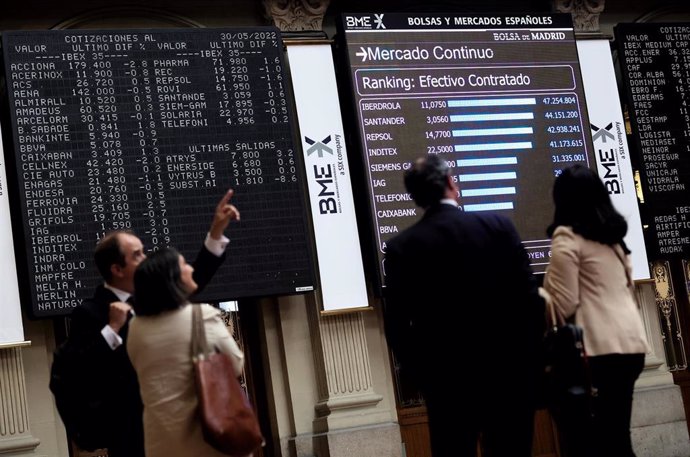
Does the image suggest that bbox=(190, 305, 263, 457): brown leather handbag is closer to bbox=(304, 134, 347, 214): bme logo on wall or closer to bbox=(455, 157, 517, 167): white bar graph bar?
bbox=(304, 134, 347, 214): bme logo on wall

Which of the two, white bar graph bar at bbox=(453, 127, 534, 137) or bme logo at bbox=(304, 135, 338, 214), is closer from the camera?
bme logo at bbox=(304, 135, 338, 214)

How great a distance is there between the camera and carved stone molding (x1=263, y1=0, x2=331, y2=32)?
9.02 meters

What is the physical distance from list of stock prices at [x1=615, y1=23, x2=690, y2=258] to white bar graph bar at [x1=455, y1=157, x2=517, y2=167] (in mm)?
1193

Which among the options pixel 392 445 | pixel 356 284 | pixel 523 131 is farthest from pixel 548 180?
pixel 392 445

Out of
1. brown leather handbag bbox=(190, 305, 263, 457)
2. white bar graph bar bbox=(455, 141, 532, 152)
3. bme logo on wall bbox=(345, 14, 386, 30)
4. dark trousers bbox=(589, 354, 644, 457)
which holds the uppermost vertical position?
bme logo on wall bbox=(345, 14, 386, 30)

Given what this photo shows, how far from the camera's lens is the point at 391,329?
173 inches

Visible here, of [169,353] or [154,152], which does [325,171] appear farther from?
[169,353]

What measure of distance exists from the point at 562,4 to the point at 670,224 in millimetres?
2065

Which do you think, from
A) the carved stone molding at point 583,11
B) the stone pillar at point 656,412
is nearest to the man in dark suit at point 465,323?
the stone pillar at point 656,412

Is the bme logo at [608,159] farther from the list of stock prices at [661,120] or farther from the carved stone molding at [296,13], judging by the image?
the carved stone molding at [296,13]

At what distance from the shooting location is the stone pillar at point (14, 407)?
25.8 feet

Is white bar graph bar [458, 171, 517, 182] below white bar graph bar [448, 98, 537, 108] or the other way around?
below

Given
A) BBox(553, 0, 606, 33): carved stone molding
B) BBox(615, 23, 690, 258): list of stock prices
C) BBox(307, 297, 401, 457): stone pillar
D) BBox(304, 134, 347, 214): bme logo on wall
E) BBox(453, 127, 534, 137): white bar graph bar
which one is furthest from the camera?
BBox(553, 0, 606, 33): carved stone molding

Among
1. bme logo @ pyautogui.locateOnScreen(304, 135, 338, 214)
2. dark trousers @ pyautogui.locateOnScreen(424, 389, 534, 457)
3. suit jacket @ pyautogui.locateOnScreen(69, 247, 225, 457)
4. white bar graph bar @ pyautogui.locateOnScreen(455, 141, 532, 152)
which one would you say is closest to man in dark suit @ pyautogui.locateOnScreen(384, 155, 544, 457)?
dark trousers @ pyautogui.locateOnScreen(424, 389, 534, 457)
